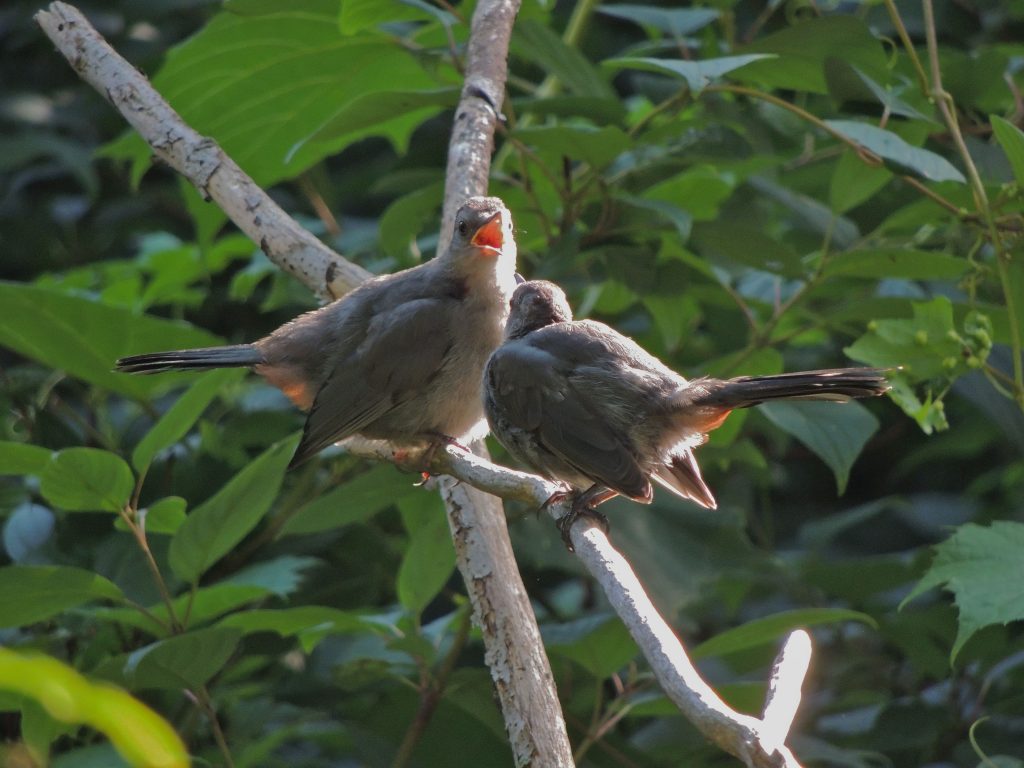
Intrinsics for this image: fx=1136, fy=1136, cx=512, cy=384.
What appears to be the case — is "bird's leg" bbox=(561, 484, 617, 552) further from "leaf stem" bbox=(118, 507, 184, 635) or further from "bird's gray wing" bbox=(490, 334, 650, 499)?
"leaf stem" bbox=(118, 507, 184, 635)

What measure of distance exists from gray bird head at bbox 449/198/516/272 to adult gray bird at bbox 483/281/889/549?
9.7 inches

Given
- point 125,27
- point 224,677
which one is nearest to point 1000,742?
point 224,677

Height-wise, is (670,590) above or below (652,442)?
below

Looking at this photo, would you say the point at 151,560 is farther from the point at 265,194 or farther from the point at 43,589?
the point at 265,194

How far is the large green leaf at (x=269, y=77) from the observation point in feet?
12.3

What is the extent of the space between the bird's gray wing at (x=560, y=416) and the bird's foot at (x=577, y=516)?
8cm

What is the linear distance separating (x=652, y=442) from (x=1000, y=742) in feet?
5.81

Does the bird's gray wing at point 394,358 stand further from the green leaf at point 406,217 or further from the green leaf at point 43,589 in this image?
the green leaf at point 43,589

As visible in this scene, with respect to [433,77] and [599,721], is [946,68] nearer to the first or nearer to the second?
[433,77]

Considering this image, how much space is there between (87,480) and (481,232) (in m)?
1.26

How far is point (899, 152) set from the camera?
2.81 metres

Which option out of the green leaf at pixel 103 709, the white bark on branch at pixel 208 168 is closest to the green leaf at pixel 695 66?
the white bark on branch at pixel 208 168

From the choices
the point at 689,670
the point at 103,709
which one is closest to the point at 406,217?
the point at 689,670

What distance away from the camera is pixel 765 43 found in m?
3.28
